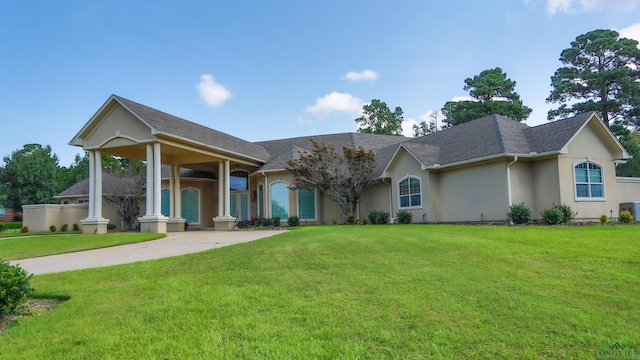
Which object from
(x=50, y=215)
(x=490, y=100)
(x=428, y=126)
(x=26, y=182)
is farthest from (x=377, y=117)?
(x=26, y=182)

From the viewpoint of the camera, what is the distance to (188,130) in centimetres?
2003

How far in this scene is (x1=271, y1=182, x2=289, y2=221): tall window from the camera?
22.3m

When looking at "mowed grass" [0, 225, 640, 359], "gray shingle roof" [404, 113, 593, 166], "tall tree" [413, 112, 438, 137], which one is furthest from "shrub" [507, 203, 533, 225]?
"tall tree" [413, 112, 438, 137]

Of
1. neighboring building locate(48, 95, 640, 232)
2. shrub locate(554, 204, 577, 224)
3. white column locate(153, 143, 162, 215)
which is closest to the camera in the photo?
shrub locate(554, 204, 577, 224)

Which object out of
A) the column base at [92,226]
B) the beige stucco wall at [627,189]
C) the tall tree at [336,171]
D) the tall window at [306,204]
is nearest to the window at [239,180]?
the tall window at [306,204]

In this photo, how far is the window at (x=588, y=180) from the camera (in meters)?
15.5

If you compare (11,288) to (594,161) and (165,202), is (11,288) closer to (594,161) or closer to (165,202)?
(594,161)

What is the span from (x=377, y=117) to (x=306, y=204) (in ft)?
82.4

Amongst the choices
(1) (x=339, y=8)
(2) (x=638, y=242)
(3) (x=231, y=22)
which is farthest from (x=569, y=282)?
(3) (x=231, y=22)

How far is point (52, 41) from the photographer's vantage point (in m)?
17.7

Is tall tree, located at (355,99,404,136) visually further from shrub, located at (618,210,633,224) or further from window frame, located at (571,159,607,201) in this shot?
shrub, located at (618,210,633,224)

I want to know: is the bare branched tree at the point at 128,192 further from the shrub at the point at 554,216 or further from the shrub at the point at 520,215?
the shrub at the point at 554,216

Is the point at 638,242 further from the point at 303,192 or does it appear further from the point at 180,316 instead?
the point at 303,192

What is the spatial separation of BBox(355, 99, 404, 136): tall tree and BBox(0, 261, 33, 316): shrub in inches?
1583
